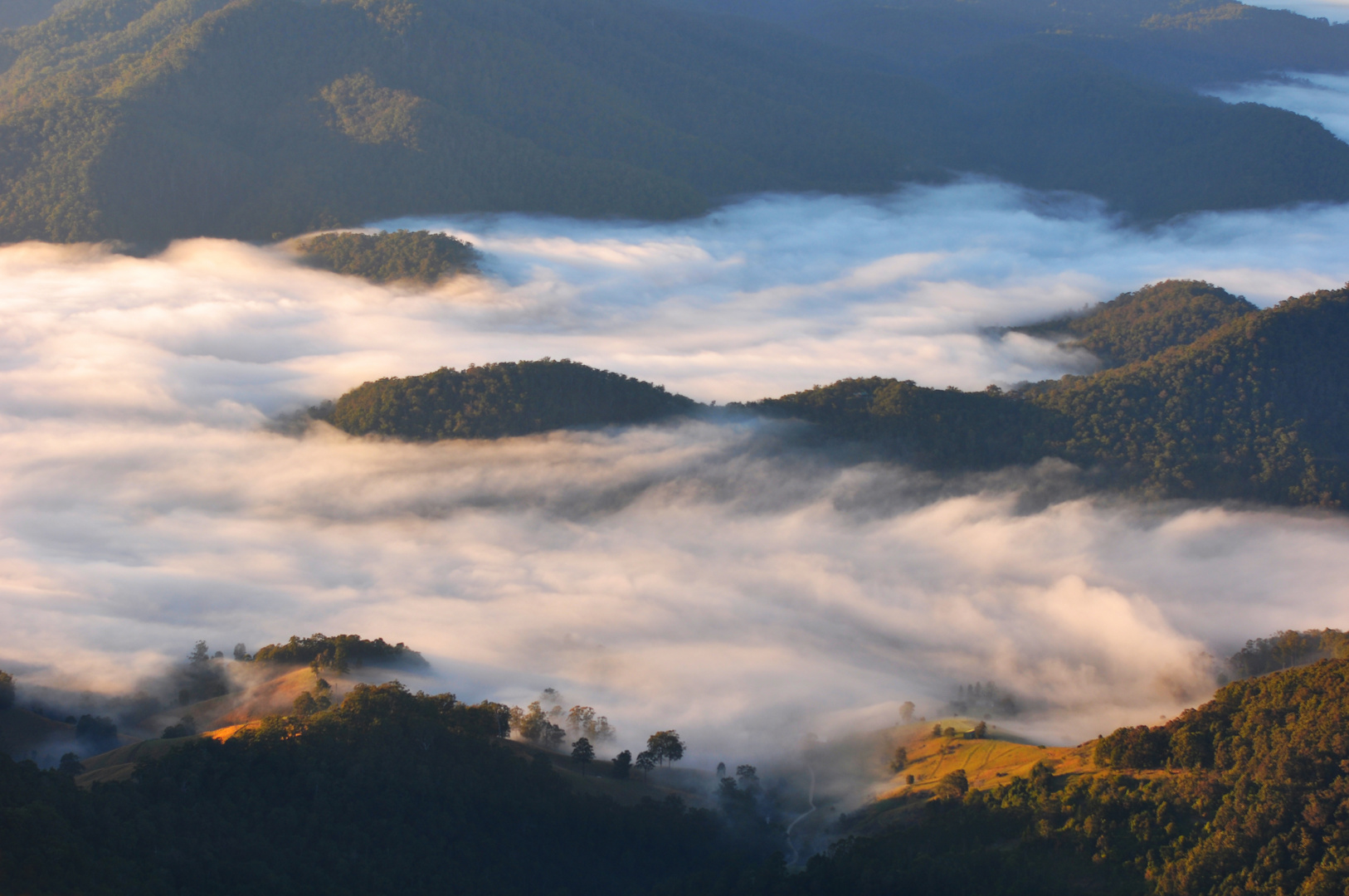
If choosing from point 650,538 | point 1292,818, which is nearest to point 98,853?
point 1292,818

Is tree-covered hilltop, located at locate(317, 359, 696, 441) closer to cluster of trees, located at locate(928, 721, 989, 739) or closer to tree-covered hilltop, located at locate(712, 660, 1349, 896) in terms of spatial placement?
cluster of trees, located at locate(928, 721, 989, 739)

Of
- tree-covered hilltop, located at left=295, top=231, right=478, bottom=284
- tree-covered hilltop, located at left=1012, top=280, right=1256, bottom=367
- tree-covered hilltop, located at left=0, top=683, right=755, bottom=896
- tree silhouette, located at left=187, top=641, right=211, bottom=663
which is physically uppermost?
tree-covered hilltop, located at left=295, top=231, right=478, bottom=284

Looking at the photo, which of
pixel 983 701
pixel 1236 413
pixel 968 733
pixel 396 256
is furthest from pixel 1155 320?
pixel 968 733

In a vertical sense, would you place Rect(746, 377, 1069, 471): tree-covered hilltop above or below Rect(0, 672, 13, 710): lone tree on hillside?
above

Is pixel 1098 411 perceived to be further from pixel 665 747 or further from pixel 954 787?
pixel 665 747

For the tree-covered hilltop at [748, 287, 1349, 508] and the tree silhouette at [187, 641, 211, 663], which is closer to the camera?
the tree silhouette at [187, 641, 211, 663]

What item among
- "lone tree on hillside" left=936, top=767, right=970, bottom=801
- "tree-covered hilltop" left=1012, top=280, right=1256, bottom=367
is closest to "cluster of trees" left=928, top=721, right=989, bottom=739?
"lone tree on hillside" left=936, top=767, right=970, bottom=801
